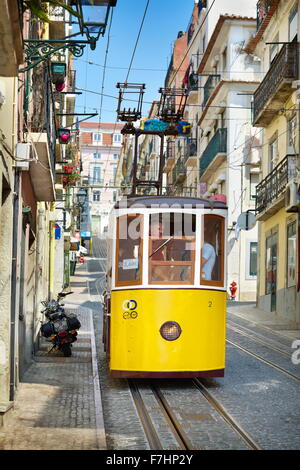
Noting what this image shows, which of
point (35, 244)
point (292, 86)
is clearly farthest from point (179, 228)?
point (292, 86)

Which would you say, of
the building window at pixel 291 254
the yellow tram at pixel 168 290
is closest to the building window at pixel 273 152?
the building window at pixel 291 254

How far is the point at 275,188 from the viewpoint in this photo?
27.5 meters

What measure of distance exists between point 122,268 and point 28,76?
3.28 m

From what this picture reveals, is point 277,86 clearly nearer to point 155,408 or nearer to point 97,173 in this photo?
point 155,408

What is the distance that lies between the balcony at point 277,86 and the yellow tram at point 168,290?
44.9ft

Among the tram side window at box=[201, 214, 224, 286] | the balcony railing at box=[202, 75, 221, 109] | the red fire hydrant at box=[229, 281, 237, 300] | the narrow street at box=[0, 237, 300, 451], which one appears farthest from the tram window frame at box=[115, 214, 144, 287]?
the balcony railing at box=[202, 75, 221, 109]

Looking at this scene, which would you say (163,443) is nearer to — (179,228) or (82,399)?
(82,399)

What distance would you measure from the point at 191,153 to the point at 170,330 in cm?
3731

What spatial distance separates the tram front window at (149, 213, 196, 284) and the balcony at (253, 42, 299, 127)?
14.1 metres

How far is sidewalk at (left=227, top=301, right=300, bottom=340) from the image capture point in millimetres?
21395

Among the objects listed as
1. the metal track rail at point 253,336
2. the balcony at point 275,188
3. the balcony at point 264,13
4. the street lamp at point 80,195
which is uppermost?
the balcony at point 264,13

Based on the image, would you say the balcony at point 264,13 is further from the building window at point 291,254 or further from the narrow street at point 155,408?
the narrow street at point 155,408

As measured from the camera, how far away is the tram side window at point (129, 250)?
11.8 m

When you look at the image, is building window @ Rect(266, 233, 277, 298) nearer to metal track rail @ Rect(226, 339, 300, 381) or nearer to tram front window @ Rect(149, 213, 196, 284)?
metal track rail @ Rect(226, 339, 300, 381)
